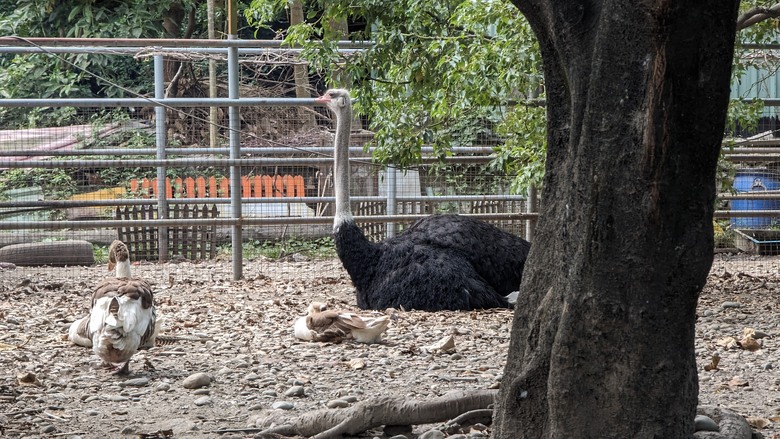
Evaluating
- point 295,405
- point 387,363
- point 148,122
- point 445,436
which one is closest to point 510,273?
point 387,363

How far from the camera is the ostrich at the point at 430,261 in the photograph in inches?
273

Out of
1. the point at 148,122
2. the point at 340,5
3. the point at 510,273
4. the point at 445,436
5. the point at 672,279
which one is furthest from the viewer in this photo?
the point at 148,122

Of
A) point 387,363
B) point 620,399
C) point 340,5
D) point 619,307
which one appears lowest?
point 387,363

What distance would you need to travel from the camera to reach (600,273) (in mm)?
2521

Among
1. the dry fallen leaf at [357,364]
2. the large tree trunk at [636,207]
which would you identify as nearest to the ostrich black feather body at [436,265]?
the dry fallen leaf at [357,364]

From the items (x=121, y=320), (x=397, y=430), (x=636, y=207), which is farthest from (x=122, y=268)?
(x=636, y=207)

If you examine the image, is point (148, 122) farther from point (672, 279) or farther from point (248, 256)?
point (672, 279)

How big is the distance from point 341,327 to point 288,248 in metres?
4.84

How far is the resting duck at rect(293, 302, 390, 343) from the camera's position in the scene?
225 inches

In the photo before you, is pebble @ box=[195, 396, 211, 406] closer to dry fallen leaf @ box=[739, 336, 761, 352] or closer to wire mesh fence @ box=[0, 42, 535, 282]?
dry fallen leaf @ box=[739, 336, 761, 352]

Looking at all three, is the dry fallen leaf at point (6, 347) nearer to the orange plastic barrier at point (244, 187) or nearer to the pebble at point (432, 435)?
the pebble at point (432, 435)

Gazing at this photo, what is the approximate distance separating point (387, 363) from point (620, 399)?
2.76m

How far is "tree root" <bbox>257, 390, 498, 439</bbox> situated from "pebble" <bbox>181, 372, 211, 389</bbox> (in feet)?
3.15

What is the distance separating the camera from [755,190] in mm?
10844
